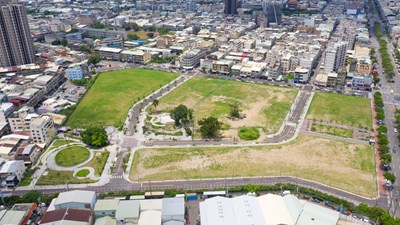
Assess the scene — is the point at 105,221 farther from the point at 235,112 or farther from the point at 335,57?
the point at 335,57

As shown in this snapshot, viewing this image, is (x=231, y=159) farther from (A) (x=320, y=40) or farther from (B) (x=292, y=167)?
(A) (x=320, y=40)

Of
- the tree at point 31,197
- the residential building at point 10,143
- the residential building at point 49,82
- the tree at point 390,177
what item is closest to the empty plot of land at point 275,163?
the tree at point 390,177

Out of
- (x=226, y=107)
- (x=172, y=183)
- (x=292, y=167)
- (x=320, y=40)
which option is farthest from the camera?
(x=320, y=40)

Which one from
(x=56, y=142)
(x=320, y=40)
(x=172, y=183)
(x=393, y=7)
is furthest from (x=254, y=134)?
(x=393, y=7)

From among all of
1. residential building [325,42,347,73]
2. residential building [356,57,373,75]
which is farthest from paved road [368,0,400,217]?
residential building [325,42,347,73]

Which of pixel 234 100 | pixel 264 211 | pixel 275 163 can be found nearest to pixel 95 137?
pixel 275 163

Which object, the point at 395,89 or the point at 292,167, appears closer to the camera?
the point at 292,167
